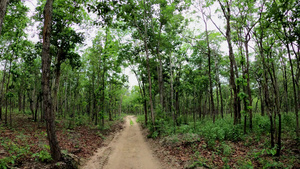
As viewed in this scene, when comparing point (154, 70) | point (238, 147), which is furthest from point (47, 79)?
point (154, 70)

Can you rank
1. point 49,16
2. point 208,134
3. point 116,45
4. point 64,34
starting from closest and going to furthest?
point 49,16
point 208,134
point 64,34
point 116,45

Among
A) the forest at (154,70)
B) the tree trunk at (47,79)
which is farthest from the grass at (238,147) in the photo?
the tree trunk at (47,79)

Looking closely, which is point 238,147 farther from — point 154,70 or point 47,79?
point 154,70

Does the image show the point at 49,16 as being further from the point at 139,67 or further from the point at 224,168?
the point at 139,67

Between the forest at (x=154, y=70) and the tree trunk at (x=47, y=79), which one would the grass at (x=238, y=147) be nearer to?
the forest at (x=154, y=70)

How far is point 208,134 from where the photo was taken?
32.0ft

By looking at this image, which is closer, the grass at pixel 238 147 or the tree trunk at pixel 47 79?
the tree trunk at pixel 47 79

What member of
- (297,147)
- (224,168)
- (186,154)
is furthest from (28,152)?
(297,147)

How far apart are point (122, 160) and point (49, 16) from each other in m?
7.36

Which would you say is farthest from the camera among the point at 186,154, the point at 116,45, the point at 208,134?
the point at 116,45

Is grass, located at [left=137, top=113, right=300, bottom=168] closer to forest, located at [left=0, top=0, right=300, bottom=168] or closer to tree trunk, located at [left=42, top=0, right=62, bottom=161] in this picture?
forest, located at [left=0, top=0, right=300, bottom=168]

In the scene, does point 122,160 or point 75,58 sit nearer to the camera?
point 122,160

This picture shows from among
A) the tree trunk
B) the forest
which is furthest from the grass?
the tree trunk

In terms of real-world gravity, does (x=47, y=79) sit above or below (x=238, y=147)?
above
